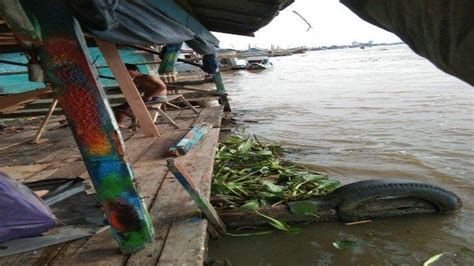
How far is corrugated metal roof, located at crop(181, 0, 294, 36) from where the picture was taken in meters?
3.92

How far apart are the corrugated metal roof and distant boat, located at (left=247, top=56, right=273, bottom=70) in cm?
2869

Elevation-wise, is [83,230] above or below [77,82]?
below

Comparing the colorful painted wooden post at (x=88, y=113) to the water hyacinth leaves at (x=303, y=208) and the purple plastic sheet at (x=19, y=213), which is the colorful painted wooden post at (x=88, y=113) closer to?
the purple plastic sheet at (x=19, y=213)

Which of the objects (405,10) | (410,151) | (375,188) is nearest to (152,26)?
(405,10)

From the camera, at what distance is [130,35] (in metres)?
2.43

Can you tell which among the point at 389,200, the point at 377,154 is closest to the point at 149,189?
the point at 389,200

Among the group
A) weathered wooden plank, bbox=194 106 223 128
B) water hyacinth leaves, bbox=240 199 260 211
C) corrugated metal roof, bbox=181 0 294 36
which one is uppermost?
corrugated metal roof, bbox=181 0 294 36

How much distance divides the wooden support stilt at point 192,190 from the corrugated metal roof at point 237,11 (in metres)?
2.05

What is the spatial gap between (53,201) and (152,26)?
69.2 inches

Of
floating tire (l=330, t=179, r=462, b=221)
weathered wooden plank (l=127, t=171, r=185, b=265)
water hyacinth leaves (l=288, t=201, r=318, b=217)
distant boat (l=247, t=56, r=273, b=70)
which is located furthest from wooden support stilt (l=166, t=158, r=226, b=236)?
distant boat (l=247, t=56, r=273, b=70)

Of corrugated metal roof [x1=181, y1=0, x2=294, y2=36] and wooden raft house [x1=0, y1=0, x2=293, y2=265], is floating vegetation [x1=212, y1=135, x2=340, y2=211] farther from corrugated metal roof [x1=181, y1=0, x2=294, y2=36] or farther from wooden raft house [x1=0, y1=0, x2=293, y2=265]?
corrugated metal roof [x1=181, y1=0, x2=294, y2=36]

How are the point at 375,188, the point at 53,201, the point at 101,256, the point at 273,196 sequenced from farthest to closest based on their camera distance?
the point at 273,196, the point at 375,188, the point at 53,201, the point at 101,256

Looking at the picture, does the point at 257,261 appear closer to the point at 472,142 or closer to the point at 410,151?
the point at 410,151

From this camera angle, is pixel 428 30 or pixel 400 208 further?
pixel 400 208
